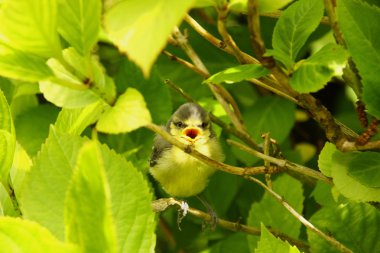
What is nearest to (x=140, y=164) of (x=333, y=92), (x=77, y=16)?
(x=77, y=16)

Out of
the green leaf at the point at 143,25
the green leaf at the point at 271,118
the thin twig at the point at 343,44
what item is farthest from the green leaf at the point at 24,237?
the green leaf at the point at 271,118

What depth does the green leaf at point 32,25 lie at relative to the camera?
2.28ft

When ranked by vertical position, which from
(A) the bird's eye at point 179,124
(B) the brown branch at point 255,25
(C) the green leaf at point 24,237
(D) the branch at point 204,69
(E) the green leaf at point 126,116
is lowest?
(A) the bird's eye at point 179,124

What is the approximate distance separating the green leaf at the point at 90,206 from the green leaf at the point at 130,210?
187mm

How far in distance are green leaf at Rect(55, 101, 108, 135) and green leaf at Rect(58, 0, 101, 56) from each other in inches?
5.0

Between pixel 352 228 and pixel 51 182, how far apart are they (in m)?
0.52

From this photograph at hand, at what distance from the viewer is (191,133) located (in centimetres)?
219

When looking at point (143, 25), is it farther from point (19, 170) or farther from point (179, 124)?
point (179, 124)

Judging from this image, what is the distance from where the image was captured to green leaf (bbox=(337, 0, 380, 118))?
92 cm

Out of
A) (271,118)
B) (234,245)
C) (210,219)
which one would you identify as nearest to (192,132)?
(271,118)

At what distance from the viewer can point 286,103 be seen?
1.82m

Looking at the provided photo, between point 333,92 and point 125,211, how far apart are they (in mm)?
1471

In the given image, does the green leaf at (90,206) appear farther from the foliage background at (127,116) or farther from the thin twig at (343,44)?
the thin twig at (343,44)

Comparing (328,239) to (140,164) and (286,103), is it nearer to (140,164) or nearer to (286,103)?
(140,164)
